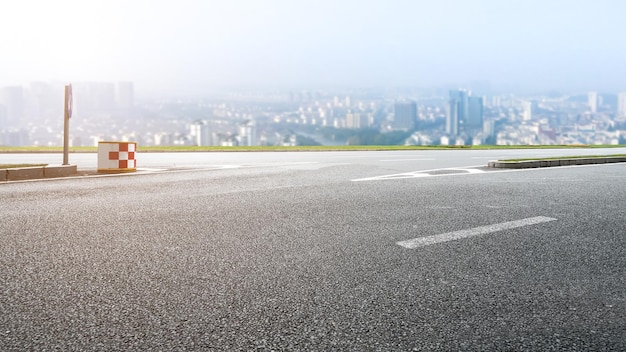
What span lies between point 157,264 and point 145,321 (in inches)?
54.2

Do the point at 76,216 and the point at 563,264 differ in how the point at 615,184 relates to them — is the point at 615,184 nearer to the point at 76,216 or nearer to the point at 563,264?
the point at 563,264

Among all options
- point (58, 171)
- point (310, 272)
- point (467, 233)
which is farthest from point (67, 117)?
point (310, 272)

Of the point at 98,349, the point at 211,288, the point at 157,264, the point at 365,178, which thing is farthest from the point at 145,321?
the point at 365,178

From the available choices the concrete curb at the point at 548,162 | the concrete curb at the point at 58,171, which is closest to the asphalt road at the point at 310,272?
the concrete curb at the point at 58,171

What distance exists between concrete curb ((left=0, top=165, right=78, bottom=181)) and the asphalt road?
9.83ft

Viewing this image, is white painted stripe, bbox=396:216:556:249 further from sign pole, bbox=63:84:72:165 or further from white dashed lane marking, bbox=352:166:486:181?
sign pole, bbox=63:84:72:165

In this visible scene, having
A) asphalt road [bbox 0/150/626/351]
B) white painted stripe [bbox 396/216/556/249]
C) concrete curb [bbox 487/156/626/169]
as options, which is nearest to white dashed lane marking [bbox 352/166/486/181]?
concrete curb [bbox 487/156/626/169]

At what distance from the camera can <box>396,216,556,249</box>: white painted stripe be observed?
5.42m

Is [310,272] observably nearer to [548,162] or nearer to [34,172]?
[34,172]

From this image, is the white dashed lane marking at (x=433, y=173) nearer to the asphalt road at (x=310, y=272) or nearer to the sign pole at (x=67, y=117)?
the asphalt road at (x=310, y=272)

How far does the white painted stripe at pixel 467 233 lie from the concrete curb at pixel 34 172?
9.08 meters

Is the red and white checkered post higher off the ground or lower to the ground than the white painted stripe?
higher

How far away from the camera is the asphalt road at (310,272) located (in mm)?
3072

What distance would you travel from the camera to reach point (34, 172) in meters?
11.8
